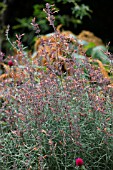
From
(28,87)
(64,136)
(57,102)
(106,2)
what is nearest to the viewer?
(64,136)

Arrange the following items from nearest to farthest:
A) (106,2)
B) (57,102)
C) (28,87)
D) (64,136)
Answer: (64,136) → (57,102) → (28,87) → (106,2)

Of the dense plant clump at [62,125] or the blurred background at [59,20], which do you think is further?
the blurred background at [59,20]

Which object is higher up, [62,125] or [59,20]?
[62,125]

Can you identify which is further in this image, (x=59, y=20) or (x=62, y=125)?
(x=59, y=20)

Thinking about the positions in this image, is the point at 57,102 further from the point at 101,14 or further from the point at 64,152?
the point at 101,14

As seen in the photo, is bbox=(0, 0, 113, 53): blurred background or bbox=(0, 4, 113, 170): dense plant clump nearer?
bbox=(0, 4, 113, 170): dense plant clump

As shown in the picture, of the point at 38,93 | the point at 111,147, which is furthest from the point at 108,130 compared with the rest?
the point at 38,93

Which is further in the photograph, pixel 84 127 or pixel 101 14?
pixel 101 14

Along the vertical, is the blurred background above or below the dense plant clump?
below

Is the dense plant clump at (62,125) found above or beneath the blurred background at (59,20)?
above

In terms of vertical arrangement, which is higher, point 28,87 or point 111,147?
point 28,87

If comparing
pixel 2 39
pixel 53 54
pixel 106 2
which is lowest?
pixel 2 39
